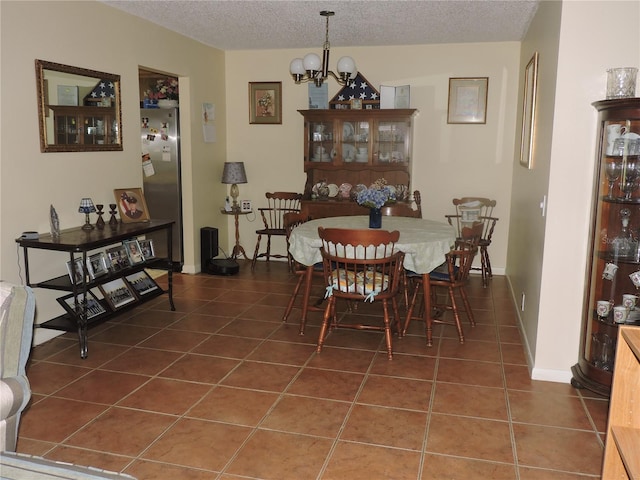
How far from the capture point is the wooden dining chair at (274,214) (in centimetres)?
630

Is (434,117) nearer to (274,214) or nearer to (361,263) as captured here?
(274,214)

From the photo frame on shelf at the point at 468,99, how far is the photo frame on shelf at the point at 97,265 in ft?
12.4

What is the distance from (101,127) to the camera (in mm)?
4473

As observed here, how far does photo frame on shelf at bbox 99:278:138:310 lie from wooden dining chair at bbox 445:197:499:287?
3265 millimetres

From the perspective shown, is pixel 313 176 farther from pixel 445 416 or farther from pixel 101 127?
pixel 445 416

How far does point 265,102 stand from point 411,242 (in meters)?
3.29

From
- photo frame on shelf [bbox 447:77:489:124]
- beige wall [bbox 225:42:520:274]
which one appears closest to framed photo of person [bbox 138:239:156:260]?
beige wall [bbox 225:42:520:274]

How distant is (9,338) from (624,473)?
224 cm

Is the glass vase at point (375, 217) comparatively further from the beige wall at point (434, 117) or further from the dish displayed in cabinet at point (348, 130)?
the beige wall at point (434, 117)

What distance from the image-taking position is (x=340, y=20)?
4.98m

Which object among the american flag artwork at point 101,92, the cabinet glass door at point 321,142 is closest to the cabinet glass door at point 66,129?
the american flag artwork at point 101,92

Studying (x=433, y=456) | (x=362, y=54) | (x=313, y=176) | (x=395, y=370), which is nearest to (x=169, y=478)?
(x=433, y=456)

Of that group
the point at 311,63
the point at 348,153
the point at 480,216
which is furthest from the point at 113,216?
the point at 480,216

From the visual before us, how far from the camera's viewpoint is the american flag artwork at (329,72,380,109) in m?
6.17
